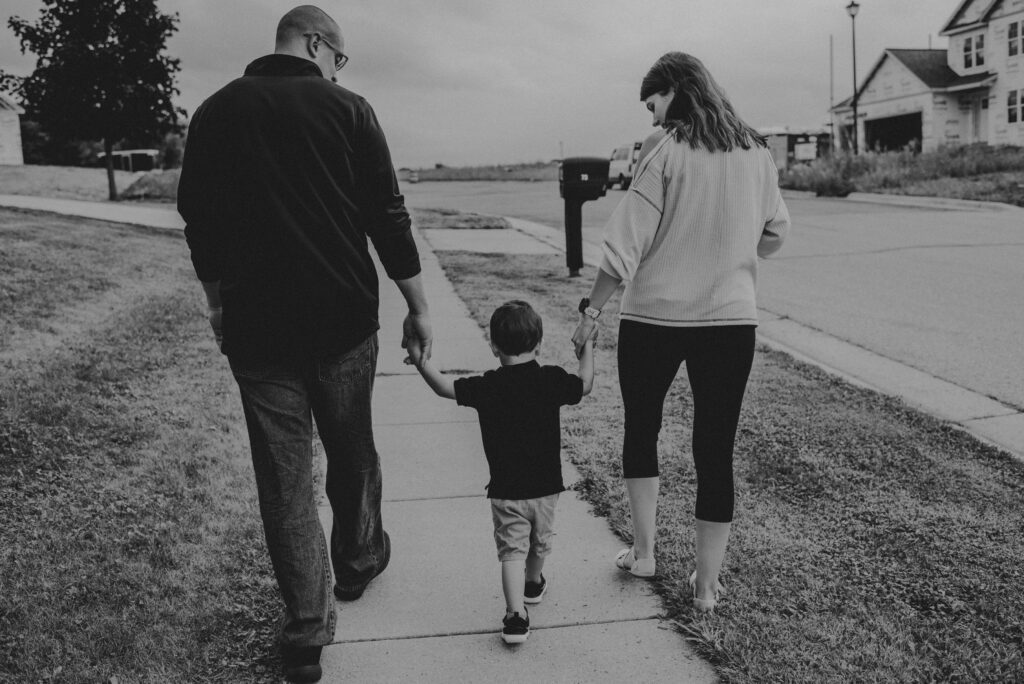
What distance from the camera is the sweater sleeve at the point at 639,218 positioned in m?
3.09

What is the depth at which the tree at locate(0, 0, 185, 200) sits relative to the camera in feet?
84.4

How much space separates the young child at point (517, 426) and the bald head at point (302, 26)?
40.3 inches

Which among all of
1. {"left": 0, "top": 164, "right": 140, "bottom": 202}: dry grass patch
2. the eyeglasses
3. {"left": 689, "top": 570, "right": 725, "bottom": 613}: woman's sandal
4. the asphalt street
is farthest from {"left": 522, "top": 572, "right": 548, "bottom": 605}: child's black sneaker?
{"left": 0, "top": 164, "right": 140, "bottom": 202}: dry grass patch

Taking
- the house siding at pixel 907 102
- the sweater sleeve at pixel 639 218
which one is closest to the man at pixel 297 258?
the sweater sleeve at pixel 639 218

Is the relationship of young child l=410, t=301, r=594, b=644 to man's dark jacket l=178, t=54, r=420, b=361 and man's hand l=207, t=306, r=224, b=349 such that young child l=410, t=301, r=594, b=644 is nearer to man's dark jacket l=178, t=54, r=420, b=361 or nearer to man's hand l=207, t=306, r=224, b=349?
man's dark jacket l=178, t=54, r=420, b=361

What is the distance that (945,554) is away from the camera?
12.0 feet

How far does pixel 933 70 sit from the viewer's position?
44344mm

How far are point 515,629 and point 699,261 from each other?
1.36 metres

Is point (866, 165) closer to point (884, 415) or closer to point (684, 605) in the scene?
point (884, 415)

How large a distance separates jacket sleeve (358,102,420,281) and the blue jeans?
0.29m

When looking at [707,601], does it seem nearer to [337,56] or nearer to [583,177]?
[337,56]

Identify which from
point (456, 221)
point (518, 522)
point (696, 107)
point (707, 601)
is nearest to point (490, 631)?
point (518, 522)

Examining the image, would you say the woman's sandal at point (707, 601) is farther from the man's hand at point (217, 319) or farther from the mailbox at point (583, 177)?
the mailbox at point (583, 177)

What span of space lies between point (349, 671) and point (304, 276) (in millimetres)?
1254
